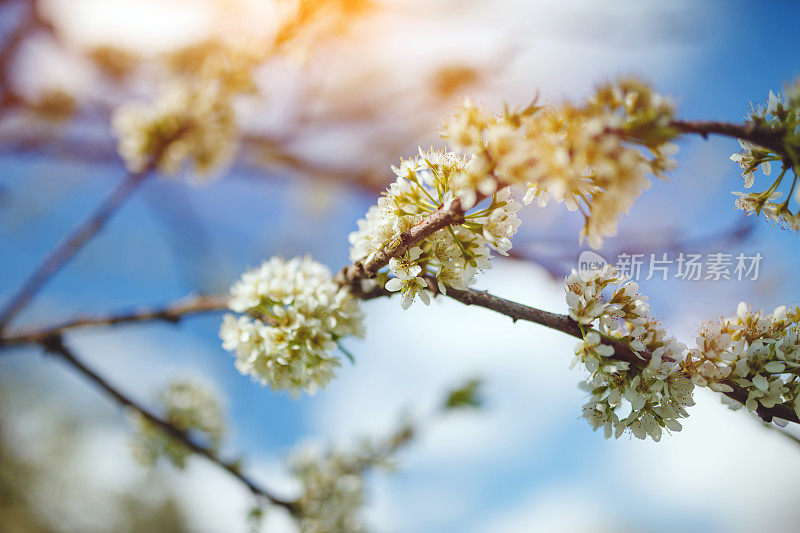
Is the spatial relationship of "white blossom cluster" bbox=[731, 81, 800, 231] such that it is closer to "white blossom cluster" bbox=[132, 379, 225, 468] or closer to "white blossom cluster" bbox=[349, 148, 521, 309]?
"white blossom cluster" bbox=[349, 148, 521, 309]

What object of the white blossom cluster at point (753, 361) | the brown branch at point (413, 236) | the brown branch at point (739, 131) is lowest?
the white blossom cluster at point (753, 361)

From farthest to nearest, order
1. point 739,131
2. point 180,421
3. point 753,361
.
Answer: point 180,421, point 753,361, point 739,131

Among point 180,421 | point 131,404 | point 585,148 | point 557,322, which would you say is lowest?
point 557,322

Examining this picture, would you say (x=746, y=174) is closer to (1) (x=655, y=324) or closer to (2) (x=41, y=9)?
(1) (x=655, y=324)

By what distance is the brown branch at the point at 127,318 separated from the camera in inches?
89.8

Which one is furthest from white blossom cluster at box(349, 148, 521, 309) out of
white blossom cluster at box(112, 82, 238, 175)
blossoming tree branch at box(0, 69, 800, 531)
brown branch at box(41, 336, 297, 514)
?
white blossom cluster at box(112, 82, 238, 175)

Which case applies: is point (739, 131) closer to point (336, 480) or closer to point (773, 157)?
point (773, 157)

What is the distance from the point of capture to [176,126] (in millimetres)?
3926

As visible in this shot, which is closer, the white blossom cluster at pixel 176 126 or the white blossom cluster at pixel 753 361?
the white blossom cluster at pixel 753 361

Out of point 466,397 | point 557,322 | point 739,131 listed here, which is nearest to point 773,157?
point 739,131

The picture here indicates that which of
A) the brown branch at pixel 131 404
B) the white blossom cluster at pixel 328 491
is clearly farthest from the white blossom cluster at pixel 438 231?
the white blossom cluster at pixel 328 491

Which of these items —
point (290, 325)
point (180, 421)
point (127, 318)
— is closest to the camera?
point (290, 325)

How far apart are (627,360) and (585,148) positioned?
0.73 meters

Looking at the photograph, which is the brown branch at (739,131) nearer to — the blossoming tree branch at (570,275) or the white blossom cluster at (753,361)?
the blossoming tree branch at (570,275)
